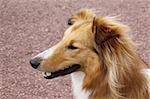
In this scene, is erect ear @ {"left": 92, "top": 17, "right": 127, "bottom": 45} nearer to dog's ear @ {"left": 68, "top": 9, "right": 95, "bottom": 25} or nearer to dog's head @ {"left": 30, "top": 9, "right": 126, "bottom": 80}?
dog's head @ {"left": 30, "top": 9, "right": 126, "bottom": 80}

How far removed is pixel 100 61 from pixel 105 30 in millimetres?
270

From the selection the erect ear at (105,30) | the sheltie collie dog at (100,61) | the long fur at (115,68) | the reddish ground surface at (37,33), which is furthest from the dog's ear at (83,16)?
the reddish ground surface at (37,33)

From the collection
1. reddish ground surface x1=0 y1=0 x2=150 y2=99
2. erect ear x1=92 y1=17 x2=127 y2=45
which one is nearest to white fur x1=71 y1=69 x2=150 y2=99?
erect ear x1=92 y1=17 x2=127 y2=45

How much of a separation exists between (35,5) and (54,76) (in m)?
4.57

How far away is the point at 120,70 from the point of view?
3523mm

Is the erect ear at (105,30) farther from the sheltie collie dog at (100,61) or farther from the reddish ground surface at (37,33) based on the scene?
the reddish ground surface at (37,33)

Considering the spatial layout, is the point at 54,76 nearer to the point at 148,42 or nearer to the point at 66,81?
the point at 66,81

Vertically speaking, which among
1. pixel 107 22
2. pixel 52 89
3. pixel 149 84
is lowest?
pixel 52 89

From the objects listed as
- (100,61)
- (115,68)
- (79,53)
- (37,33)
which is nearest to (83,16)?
(79,53)

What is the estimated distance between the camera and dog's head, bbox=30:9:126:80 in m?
3.59

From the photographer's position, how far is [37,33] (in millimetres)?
6992

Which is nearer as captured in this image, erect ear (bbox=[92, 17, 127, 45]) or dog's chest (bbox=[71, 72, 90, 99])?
erect ear (bbox=[92, 17, 127, 45])

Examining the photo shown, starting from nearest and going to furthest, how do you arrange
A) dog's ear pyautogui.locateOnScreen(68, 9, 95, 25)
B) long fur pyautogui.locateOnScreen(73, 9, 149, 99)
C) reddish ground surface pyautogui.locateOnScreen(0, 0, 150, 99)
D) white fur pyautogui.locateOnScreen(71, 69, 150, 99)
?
long fur pyautogui.locateOnScreen(73, 9, 149, 99), white fur pyautogui.locateOnScreen(71, 69, 150, 99), dog's ear pyautogui.locateOnScreen(68, 9, 95, 25), reddish ground surface pyautogui.locateOnScreen(0, 0, 150, 99)

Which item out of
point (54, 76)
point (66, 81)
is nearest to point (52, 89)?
point (66, 81)
